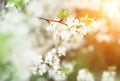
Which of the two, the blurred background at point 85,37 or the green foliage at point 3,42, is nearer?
the green foliage at point 3,42

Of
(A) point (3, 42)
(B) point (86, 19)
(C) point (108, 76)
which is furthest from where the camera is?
(C) point (108, 76)

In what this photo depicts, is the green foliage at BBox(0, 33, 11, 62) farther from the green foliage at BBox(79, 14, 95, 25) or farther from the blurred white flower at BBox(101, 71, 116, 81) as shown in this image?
the blurred white flower at BBox(101, 71, 116, 81)

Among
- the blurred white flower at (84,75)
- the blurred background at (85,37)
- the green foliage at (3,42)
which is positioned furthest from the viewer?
the blurred white flower at (84,75)

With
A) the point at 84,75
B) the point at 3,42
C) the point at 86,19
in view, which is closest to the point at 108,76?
the point at 84,75

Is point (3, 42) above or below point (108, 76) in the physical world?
below

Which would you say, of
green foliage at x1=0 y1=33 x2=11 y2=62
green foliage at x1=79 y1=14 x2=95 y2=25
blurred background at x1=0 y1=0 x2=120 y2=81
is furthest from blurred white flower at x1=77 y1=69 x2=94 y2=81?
green foliage at x1=0 y1=33 x2=11 y2=62

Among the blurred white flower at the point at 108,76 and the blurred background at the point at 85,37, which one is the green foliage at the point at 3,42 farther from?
the blurred white flower at the point at 108,76

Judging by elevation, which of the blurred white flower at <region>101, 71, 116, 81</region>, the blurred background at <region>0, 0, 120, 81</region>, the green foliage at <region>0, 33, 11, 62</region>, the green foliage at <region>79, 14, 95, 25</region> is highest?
the blurred background at <region>0, 0, 120, 81</region>

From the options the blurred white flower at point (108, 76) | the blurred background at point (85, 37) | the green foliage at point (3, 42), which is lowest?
the green foliage at point (3, 42)

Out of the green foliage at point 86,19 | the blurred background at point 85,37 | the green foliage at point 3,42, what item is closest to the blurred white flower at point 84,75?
the blurred background at point 85,37

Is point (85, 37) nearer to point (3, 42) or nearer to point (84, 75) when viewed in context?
point (84, 75)

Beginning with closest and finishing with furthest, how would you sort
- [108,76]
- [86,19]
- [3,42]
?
[3,42]
[86,19]
[108,76]
